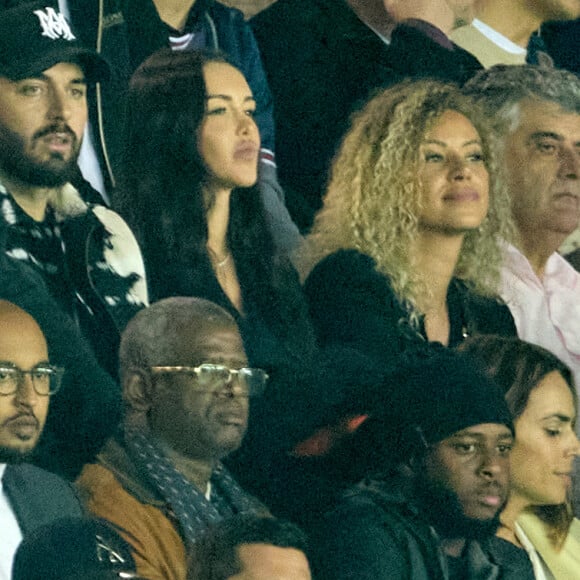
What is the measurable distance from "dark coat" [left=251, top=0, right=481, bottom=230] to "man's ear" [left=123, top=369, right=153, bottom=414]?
1.20 meters

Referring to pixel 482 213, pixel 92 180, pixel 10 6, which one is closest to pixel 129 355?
pixel 92 180

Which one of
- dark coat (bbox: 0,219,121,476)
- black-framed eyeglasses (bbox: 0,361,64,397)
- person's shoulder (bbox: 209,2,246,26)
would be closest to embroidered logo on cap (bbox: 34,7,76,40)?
dark coat (bbox: 0,219,121,476)

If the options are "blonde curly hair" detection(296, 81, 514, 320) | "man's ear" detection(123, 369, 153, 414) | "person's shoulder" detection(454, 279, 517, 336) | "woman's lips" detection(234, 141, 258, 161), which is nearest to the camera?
"man's ear" detection(123, 369, 153, 414)

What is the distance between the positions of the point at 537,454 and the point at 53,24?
2.84 m

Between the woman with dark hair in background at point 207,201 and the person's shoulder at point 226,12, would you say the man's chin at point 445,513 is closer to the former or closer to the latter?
the woman with dark hair in background at point 207,201

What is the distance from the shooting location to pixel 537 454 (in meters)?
8.89

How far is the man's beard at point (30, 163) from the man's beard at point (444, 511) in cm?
198

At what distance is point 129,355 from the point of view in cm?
764

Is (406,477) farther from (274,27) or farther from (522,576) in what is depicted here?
(274,27)

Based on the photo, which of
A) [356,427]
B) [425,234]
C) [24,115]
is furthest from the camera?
[425,234]

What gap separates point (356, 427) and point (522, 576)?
103 centimetres

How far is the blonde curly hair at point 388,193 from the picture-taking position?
8656 millimetres

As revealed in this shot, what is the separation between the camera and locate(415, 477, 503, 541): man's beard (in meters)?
8.37

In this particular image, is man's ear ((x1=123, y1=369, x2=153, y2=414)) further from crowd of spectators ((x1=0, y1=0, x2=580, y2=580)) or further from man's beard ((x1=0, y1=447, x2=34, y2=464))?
man's beard ((x1=0, y1=447, x2=34, y2=464))
